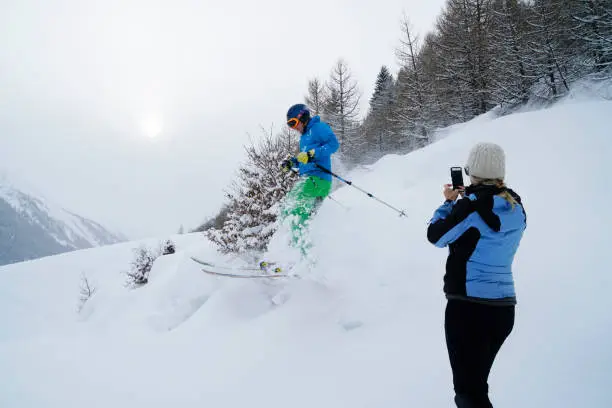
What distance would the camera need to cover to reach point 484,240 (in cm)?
185

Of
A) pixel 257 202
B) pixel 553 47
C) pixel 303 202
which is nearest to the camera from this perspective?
pixel 303 202

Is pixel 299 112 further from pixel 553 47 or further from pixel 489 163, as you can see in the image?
pixel 553 47

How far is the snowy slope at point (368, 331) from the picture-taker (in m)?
2.89

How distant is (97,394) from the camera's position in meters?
3.66

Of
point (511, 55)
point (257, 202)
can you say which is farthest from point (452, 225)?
point (511, 55)

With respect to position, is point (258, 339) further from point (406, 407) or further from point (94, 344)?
point (94, 344)

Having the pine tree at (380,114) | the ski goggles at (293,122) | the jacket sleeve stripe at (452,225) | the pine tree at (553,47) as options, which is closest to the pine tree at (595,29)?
the pine tree at (553,47)

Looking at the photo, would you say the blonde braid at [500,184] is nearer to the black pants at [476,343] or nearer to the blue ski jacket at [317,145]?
the black pants at [476,343]

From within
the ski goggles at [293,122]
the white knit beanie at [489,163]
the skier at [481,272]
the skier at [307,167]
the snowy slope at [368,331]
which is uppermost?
the ski goggles at [293,122]

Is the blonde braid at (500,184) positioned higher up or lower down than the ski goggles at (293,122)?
lower down

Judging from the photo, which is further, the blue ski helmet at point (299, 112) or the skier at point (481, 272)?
the blue ski helmet at point (299, 112)

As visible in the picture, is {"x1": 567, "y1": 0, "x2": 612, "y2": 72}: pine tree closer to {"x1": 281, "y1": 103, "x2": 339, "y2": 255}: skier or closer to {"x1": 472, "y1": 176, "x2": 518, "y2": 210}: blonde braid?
{"x1": 281, "y1": 103, "x2": 339, "y2": 255}: skier

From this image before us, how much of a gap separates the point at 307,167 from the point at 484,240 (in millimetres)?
3492

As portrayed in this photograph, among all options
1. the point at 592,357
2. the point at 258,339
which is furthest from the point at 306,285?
the point at 592,357
